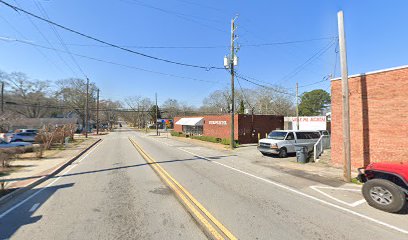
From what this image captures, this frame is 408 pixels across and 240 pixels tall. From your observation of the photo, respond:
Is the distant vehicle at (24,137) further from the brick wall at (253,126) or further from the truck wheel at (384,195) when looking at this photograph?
the truck wheel at (384,195)

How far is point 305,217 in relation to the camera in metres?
5.25

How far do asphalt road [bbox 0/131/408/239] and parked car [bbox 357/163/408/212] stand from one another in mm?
279

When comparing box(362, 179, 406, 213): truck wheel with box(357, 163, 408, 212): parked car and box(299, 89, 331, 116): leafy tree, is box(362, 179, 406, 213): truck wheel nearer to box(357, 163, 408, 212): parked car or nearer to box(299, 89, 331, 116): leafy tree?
box(357, 163, 408, 212): parked car

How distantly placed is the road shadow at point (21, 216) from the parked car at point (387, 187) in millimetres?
7858

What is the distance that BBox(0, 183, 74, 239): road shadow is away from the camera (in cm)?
464

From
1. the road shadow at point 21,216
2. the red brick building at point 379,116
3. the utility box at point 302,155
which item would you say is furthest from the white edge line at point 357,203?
the road shadow at point 21,216

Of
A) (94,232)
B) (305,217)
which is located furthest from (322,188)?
(94,232)

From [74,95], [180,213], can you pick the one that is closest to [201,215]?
[180,213]

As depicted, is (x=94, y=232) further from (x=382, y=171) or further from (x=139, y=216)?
(x=382, y=171)

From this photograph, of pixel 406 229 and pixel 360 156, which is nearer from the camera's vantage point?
pixel 406 229

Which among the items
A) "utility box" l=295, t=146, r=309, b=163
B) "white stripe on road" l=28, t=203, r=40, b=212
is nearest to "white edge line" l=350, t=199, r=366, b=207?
"utility box" l=295, t=146, r=309, b=163

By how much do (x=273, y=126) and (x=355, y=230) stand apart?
84.0 feet

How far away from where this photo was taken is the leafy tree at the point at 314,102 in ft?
255

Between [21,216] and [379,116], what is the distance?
41.6ft
